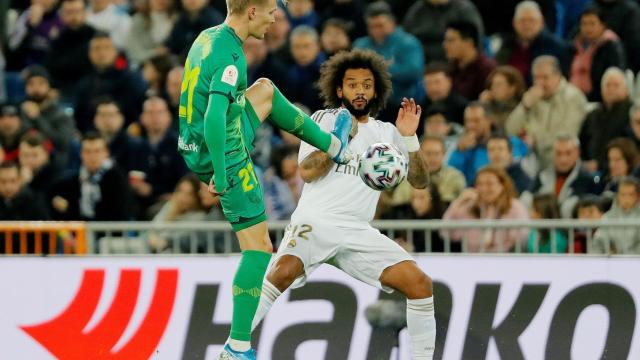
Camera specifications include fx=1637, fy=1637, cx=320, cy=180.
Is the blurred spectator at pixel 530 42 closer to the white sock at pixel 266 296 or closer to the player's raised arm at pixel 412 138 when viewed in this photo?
the player's raised arm at pixel 412 138

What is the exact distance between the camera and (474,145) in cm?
1445

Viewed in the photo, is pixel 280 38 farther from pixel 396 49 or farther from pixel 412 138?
pixel 412 138

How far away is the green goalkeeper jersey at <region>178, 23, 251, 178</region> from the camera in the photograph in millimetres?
9031

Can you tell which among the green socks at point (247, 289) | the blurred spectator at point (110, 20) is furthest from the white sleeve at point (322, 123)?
the blurred spectator at point (110, 20)

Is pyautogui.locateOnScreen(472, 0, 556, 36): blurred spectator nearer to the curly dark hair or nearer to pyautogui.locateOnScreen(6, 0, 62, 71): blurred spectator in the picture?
pyautogui.locateOnScreen(6, 0, 62, 71): blurred spectator

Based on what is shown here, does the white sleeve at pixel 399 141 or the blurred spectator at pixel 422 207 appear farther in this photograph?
the blurred spectator at pixel 422 207

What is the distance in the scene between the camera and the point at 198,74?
9.13 metres

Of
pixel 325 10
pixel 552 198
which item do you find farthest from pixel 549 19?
pixel 552 198

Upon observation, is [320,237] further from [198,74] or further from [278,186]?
[278,186]

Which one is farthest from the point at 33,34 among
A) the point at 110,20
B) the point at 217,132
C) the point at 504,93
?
the point at 217,132

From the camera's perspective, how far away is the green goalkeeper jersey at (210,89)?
9031 mm

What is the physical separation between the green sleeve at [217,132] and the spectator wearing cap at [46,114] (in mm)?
7694

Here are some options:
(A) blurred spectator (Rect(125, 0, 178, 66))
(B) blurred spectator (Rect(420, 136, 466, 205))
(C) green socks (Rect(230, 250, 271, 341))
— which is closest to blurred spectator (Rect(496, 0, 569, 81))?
(B) blurred spectator (Rect(420, 136, 466, 205))

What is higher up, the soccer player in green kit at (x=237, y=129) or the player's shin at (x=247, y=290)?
the soccer player in green kit at (x=237, y=129)
